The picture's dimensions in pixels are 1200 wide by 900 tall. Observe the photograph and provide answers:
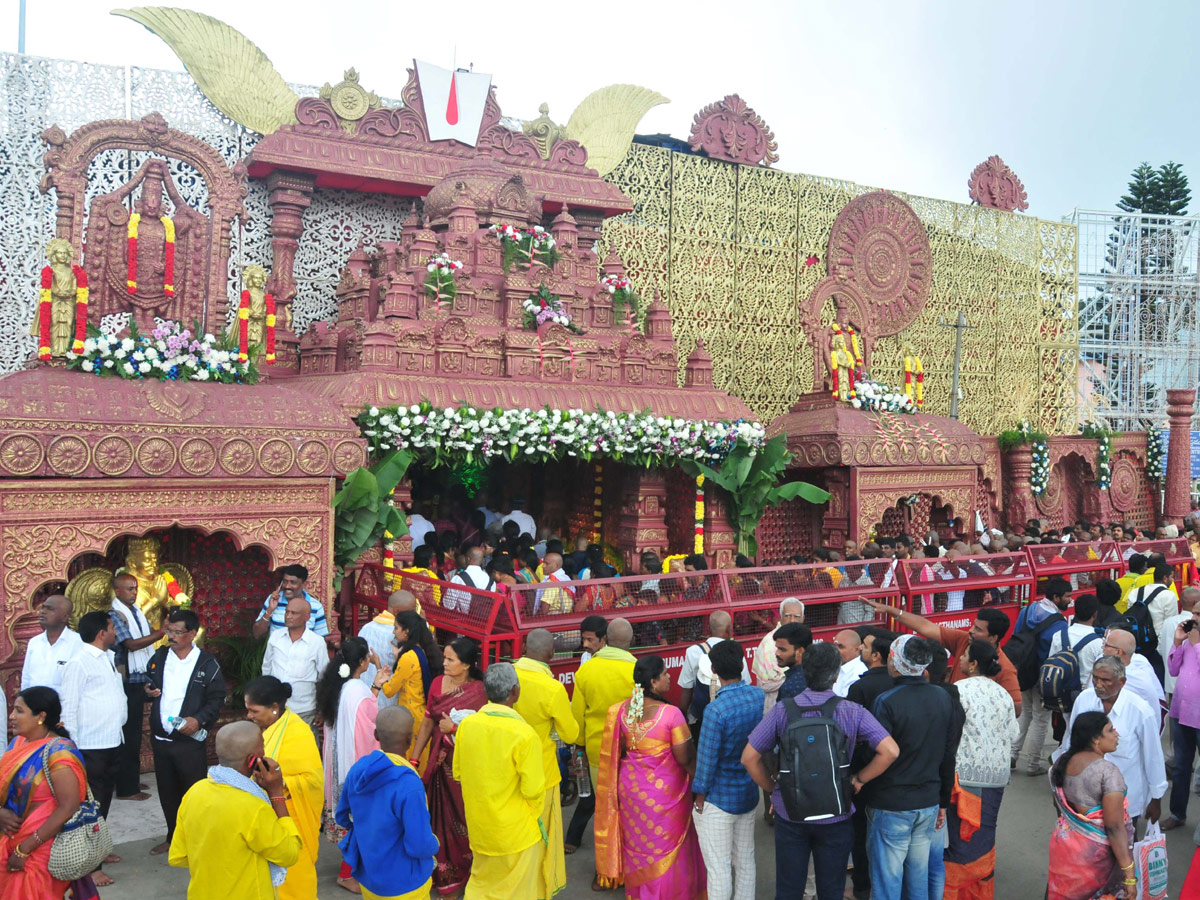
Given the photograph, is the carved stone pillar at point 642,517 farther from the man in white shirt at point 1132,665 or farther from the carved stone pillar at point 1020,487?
the carved stone pillar at point 1020,487

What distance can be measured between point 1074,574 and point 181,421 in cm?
908

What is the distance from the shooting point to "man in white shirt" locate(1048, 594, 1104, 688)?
20.9 ft

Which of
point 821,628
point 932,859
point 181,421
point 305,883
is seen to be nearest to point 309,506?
point 181,421

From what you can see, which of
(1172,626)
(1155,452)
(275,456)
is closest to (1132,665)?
(1172,626)

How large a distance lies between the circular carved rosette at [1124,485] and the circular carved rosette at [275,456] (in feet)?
50.1

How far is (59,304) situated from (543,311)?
4.61 m

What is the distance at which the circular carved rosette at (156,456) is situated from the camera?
23.6 ft

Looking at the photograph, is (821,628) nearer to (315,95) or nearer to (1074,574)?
(1074,574)

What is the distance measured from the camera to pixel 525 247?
423 inches

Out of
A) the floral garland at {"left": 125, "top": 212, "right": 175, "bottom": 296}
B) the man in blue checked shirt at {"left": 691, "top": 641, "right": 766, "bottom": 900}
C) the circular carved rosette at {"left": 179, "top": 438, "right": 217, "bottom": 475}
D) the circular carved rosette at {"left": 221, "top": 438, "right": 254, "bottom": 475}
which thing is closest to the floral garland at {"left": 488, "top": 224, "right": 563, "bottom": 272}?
the floral garland at {"left": 125, "top": 212, "right": 175, "bottom": 296}

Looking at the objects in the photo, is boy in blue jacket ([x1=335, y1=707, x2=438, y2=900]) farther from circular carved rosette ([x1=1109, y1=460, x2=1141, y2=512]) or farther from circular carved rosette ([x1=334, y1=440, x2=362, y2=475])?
circular carved rosette ([x1=1109, y1=460, x2=1141, y2=512])

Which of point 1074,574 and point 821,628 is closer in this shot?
point 821,628

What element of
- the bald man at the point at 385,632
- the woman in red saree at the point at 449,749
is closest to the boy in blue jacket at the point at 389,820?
the woman in red saree at the point at 449,749

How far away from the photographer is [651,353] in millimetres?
10922
